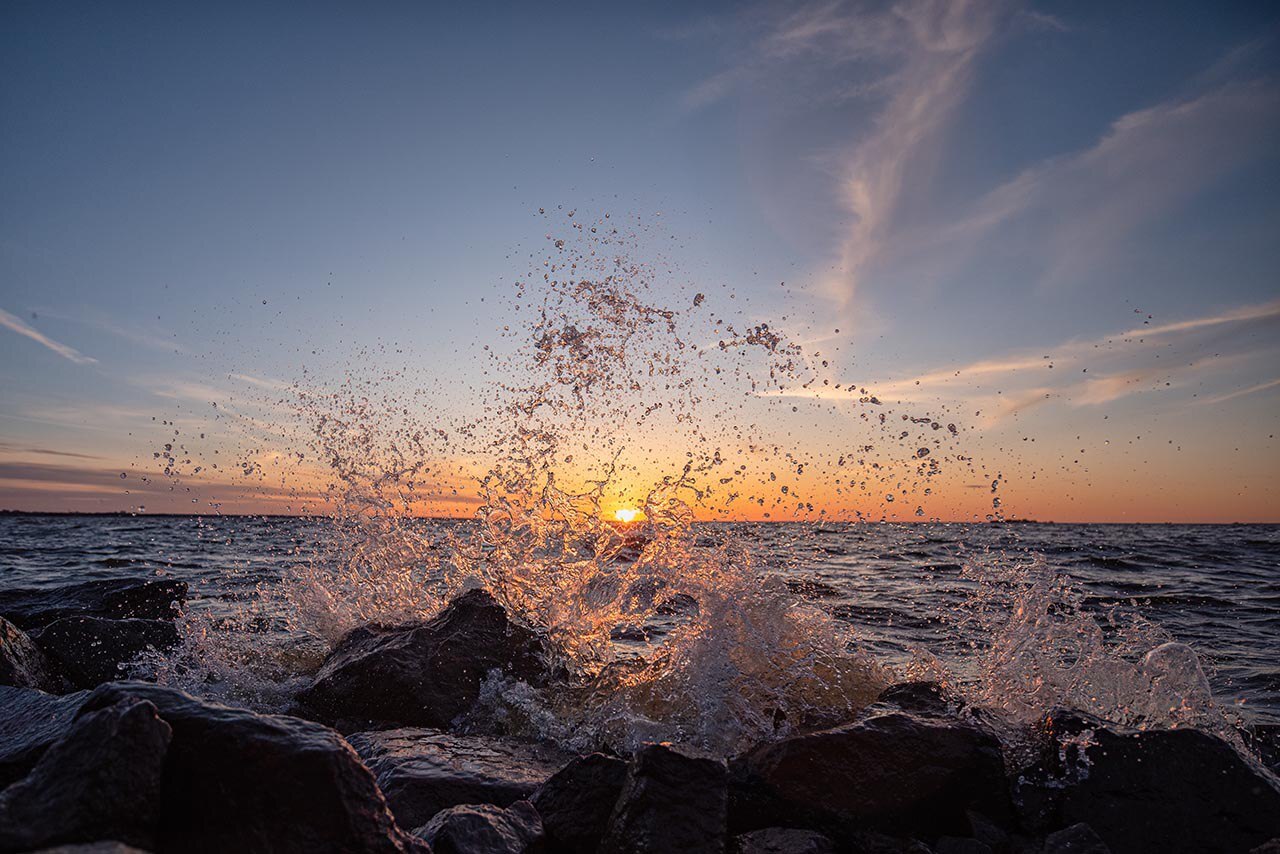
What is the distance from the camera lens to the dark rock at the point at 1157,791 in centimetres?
394

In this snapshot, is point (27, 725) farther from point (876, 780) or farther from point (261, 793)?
point (876, 780)

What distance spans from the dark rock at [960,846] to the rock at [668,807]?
126 centimetres

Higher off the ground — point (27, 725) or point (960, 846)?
point (27, 725)

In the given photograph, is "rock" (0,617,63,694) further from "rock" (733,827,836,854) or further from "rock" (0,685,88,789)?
"rock" (733,827,836,854)

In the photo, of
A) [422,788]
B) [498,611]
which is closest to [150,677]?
[498,611]

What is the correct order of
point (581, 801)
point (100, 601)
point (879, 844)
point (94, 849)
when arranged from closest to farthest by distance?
1. point (94, 849)
2. point (581, 801)
3. point (879, 844)
4. point (100, 601)

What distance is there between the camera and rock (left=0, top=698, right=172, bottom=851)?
219cm

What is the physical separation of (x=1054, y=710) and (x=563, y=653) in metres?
3.97

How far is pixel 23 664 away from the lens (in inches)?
232

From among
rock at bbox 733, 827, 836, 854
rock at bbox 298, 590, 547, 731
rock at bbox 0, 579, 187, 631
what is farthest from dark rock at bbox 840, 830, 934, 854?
rock at bbox 0, 579, 187, 631

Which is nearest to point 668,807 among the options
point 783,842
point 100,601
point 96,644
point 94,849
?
point 783,842

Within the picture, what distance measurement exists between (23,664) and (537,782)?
4.59m

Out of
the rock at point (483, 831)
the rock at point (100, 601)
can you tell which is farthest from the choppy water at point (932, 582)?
the rock at point (483, 831)

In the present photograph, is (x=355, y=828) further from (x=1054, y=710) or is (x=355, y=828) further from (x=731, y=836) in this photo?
(x=1054, y=710)
